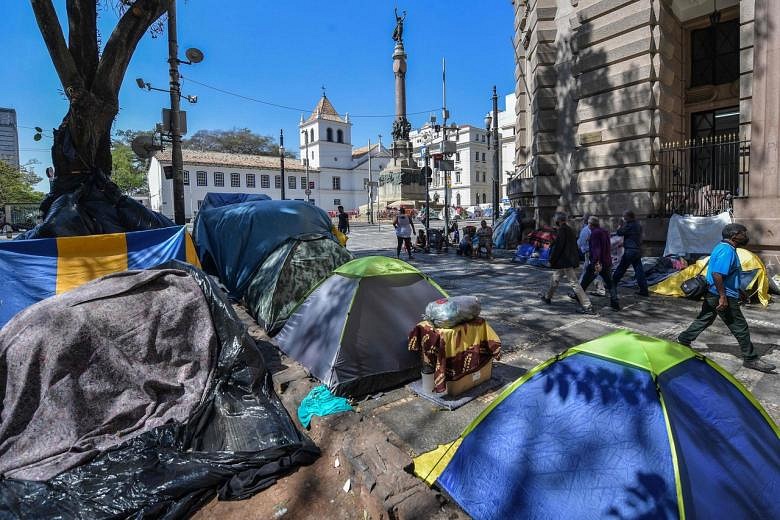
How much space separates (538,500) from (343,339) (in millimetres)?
2494

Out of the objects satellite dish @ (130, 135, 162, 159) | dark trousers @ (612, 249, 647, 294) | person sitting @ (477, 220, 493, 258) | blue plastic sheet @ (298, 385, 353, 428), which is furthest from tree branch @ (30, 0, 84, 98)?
person sitting @ (477, 220, 493, 258)

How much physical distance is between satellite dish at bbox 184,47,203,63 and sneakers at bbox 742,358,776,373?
1275cm

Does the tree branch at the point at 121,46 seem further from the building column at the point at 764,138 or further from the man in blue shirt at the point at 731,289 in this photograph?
the building column at the point at 764,138

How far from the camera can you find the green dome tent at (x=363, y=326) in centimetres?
446

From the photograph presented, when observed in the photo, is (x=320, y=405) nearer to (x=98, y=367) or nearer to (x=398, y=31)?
(x=98, y=367)

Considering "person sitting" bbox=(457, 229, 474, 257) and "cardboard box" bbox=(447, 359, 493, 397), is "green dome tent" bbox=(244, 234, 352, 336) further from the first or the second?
"person sitting" bbox=(457, 229, 474, 257)

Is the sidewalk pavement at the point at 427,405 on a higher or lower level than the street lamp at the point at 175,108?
lower

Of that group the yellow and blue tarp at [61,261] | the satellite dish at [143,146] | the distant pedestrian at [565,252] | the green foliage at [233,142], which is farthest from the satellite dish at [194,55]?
the green foliage at [233,142]

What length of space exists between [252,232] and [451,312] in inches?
184

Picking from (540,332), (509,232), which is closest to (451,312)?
(540,332)

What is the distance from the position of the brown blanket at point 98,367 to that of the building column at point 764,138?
413 inches

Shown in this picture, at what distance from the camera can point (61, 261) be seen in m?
5.68

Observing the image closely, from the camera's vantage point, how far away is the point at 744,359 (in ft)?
16.2

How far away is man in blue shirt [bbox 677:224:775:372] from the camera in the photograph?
4.73 meters
